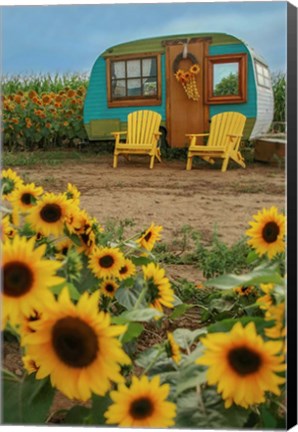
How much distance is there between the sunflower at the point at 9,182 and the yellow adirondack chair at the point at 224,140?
0.47 m

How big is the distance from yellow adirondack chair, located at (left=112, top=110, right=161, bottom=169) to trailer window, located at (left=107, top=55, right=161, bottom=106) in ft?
0.13

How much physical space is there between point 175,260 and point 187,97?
1.45 feet

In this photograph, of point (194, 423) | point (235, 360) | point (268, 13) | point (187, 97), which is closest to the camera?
point (235, 360)

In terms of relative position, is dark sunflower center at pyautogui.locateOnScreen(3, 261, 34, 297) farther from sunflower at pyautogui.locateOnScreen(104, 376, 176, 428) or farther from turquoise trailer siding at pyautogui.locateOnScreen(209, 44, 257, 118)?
turquoise trailer siding at pyautogui.locateOnScreen(209, 44, 257, 118)

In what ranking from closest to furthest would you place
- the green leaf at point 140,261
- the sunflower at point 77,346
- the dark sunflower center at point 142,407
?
the sunflower at point 77,346, the dark sunflower center at point 142,407, the green leaf at point 140,261

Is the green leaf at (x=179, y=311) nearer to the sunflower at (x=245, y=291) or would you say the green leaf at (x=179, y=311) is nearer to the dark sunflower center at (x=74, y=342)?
the sunflower at (x=245, y=291)

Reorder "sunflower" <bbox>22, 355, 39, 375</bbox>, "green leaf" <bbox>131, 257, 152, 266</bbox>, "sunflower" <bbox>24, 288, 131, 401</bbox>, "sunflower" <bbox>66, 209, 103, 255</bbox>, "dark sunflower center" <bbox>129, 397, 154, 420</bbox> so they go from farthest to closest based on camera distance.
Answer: "green leaf" <bbox>131, 257, 152, 266</bbox> → "sunflower" <bbox>66, 209, 103, 255</bbox> → "sunflower" <bbox>22, 355, 39, 375</bbox> → "dark sunflower center" <bbox>129, 397, 154, 420</bbox> → "sunflower" <bbox>24, 288, 131, 401</bbox>

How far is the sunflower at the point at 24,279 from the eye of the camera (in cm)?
126

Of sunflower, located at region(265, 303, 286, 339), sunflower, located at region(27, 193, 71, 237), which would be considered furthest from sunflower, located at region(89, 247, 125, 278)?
sunflower, located at region(265, 303, 286, 339)

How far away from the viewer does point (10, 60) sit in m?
1.63

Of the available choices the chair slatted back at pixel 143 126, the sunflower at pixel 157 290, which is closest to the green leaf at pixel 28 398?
the sunflower at pixel 157 290

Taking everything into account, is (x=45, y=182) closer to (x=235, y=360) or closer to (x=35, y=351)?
(x=35, y=351)

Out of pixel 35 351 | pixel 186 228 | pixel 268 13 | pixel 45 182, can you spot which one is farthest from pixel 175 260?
pixel 268 13

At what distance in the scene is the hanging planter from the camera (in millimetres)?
1590
